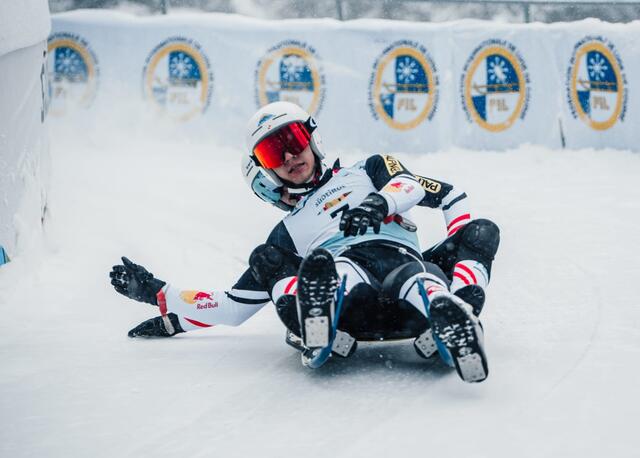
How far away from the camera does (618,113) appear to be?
10289mm

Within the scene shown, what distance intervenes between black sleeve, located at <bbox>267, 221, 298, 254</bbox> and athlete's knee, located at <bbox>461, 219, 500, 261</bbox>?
830mm

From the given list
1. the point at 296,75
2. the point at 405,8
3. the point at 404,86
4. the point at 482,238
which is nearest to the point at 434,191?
the point at 482,238

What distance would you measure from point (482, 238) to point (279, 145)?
1.05 m

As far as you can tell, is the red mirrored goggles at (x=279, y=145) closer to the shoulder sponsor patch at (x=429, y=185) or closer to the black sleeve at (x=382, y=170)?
the black sleeve at (x=382, y=170)

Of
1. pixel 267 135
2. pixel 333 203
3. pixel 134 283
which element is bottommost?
pixel 134 283

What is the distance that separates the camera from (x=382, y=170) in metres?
3.86

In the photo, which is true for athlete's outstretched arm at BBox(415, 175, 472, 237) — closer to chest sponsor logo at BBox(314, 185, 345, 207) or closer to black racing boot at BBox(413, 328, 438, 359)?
chest sponsor logo at BBox(314, 185, 345, 207)

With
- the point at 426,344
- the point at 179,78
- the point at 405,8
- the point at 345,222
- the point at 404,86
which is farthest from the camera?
the point at 405,8

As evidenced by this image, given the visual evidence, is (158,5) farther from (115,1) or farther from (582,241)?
(582,241)

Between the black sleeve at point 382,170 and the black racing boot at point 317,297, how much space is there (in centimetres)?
96

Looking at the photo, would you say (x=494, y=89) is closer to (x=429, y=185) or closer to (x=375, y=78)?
(x=375, y=78)

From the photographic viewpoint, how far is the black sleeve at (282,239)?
12.7 ft

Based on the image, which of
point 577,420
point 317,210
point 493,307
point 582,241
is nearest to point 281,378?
point 317,210

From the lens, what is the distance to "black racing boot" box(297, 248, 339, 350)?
2908 millimetres
